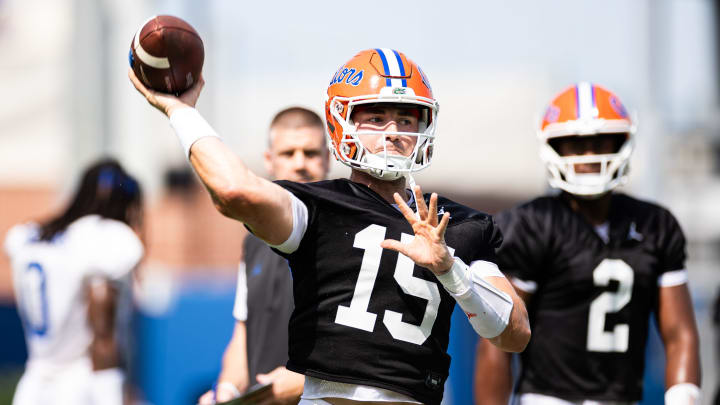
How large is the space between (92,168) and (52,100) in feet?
32.9

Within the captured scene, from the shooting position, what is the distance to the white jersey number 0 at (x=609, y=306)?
12.8ft

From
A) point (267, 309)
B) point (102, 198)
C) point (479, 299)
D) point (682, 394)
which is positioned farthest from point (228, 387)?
point (102, 198)

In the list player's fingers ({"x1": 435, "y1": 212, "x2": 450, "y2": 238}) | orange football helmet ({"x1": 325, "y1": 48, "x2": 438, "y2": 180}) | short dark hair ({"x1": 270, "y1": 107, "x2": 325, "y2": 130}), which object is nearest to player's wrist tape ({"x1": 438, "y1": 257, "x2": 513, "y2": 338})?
player's fingers ({"x1": 435, "y1": 212, "x2": 450, "y2": 238})

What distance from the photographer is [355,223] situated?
8.99 feet

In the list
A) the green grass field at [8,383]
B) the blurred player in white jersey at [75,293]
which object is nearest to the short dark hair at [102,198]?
the blurred player in white jersey at [75,293]

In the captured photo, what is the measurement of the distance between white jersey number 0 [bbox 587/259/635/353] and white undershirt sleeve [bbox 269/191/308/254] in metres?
1.67

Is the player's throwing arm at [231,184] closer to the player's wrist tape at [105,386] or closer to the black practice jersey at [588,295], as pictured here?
the black practice jersey at [588,295]

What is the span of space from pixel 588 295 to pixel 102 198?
9.45 feet

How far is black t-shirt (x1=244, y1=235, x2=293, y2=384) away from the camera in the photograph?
3797 mm

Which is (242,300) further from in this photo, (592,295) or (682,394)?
(682,394)

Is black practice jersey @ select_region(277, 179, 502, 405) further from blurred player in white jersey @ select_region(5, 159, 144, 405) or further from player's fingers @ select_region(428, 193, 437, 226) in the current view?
blurred player in white jersey @ select_region(5, 159, 144, 405)

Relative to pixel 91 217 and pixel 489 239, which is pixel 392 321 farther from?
pixel 91 217

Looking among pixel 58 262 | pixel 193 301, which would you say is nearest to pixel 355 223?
pixel 58 262

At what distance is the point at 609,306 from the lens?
12.8 ft
